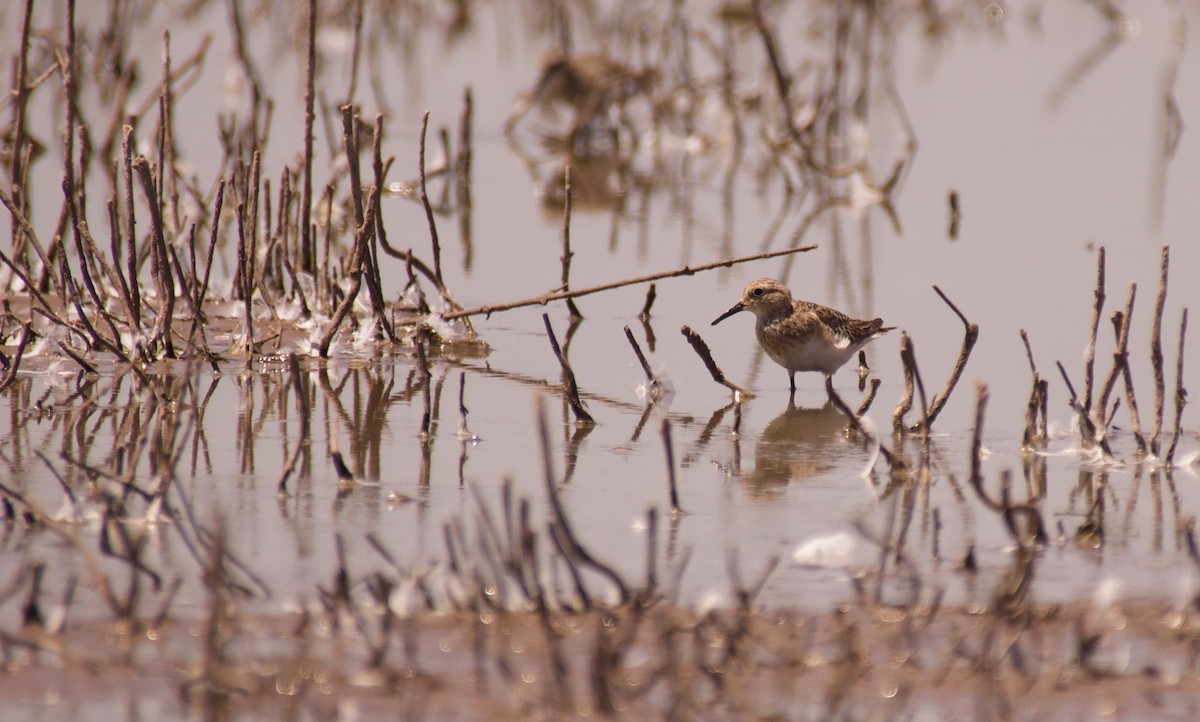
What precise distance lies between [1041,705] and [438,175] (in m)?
8.70

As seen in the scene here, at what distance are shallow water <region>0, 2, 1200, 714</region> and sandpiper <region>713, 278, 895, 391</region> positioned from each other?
162 mm

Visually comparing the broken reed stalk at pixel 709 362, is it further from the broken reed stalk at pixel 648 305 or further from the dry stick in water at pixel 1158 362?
the dry stick in water at pixel 1158 362

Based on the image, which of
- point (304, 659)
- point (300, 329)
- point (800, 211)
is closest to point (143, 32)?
point (800, 211)

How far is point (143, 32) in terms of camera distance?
56.6 feet

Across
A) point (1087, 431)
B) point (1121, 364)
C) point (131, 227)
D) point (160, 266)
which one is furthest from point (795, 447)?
point (131, 227)

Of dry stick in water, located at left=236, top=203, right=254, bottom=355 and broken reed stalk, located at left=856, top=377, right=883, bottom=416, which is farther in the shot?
dry stick in water, located at left=236, top=203, right=254, bottom=355

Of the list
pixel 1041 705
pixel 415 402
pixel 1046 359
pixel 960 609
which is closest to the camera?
pixel 1041 705

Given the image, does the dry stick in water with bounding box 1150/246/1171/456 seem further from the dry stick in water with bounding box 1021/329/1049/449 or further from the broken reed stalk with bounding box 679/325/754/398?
the broken reed stalk with bounding box 679/325/754/398

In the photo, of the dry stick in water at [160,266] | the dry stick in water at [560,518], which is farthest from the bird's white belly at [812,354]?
the dry stick in water at [560,518]

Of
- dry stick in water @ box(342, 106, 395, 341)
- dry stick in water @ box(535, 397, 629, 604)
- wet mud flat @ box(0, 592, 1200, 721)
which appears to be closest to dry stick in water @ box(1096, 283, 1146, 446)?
wet mud flat @ box(0, 592, 1200, 721)

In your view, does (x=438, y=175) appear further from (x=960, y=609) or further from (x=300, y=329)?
(x=960, y=609)

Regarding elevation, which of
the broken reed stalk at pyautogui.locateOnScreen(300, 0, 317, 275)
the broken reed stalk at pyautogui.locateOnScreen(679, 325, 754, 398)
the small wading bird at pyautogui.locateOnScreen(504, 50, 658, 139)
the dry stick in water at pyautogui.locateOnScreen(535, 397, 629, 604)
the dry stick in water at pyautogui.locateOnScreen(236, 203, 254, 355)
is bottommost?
the dry stick in water at pyautogui.locateOnScreen(535, 397, 629, 604)

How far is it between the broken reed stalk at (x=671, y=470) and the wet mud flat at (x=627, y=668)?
1.59 feet

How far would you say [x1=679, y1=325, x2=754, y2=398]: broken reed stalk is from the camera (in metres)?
6.55
